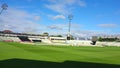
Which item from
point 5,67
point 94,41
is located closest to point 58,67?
point 5,67

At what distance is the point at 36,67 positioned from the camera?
1609cm

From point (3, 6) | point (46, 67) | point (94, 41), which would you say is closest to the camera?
point (46, 67)

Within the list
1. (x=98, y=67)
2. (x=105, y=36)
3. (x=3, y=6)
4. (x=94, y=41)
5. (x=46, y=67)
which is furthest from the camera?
(x=105, y=36)

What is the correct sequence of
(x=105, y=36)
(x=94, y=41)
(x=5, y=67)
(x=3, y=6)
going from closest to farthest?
(x=5, y=67) → (x=3, y=6) → (x=94, y=41) → (x=105, y=36)

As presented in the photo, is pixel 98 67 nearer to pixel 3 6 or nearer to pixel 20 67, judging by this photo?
pixel 20 67

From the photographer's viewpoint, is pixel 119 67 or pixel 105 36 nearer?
pixel 119 67

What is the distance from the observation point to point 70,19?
113m

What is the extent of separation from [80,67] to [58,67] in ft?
6.64

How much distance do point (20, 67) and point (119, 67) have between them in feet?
29.2

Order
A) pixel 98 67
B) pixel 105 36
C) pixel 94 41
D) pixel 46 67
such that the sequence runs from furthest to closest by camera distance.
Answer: pixel 105 36 → pixel 94 41 → pixel 98 67 → pixel 46 67

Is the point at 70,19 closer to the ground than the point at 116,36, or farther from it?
farther from it

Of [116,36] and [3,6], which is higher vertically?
[3,6]

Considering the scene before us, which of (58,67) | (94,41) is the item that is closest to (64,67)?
(58,67)

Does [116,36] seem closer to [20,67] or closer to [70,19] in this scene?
[70,19]
